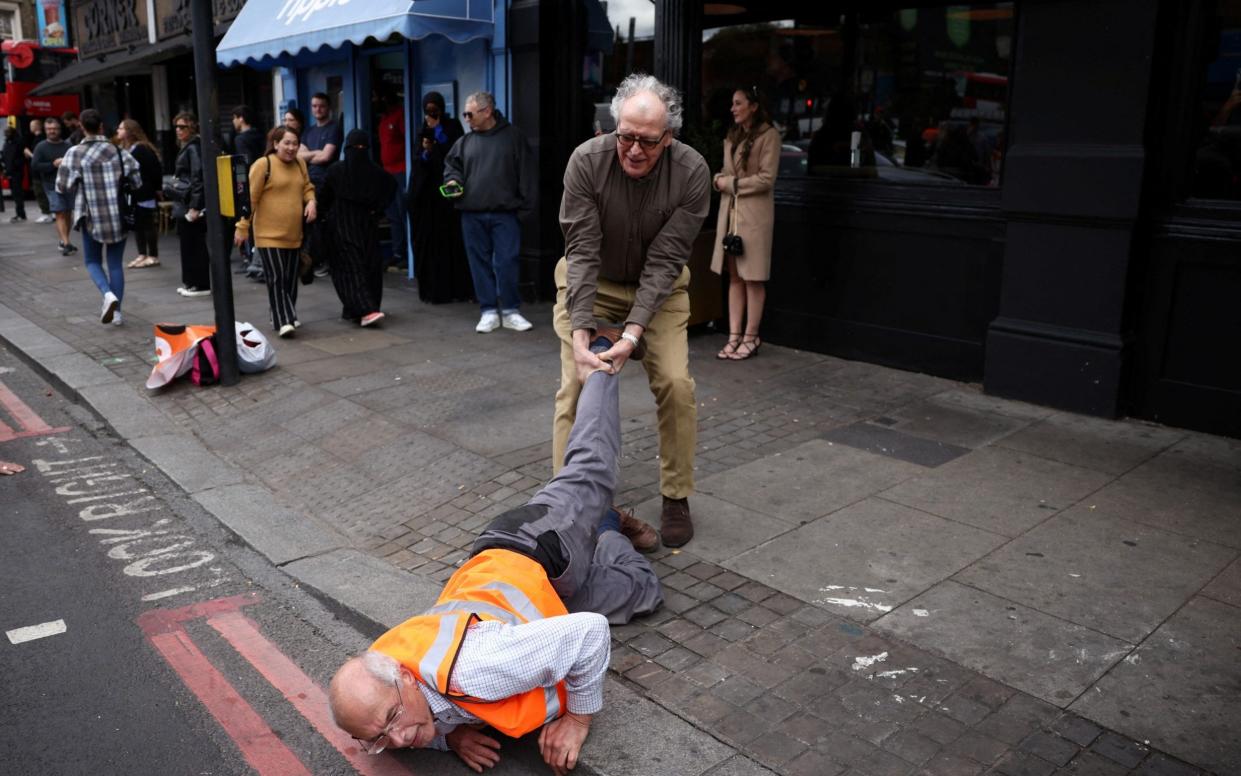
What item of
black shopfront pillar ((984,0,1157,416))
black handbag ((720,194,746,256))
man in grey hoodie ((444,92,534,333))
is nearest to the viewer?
black shopfront pillar ((984,0,1157,416))

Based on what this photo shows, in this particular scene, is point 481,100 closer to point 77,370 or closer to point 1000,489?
point 77,370

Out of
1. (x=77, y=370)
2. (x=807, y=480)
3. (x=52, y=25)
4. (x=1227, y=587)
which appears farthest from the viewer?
(x=52, y=25)

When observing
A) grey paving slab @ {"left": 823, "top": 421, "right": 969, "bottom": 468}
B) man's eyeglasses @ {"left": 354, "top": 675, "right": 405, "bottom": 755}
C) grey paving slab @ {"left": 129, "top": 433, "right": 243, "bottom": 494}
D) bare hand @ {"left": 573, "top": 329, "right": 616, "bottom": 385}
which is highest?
bare hand @ {"left": 573, "top": 329, "right": 616, "bottom": 385}

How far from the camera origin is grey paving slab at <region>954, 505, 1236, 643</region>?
3947mm

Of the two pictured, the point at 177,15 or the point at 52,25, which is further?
the point at 52,25

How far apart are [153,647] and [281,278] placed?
5.31m

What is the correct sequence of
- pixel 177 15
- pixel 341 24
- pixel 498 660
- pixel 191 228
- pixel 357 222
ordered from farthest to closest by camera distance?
1. pixel 177 15
2. pixel 191 228
3. pixel 341 24
4. pixel 357 222
5. pixel 498 660

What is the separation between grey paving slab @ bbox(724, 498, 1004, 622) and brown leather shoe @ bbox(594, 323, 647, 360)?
3.10 ft

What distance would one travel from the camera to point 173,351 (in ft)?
24.0

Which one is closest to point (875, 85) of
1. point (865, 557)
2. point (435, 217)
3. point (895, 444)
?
point (895, 444)

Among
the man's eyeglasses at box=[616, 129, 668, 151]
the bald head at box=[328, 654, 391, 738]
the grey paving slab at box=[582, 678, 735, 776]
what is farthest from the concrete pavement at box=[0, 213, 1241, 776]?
the man's eyeglasses at box=[616, 129, 668, 151]

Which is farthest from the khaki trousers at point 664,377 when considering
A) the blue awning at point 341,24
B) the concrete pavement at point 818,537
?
the blue awning at point 341,24

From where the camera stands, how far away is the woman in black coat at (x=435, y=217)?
998 cm

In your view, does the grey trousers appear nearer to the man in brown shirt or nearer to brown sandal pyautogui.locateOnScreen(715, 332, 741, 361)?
the man in brown shirt
